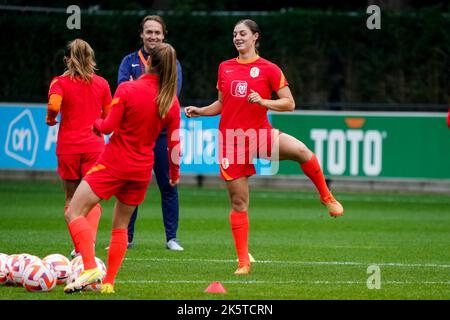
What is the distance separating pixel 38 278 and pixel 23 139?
42.9 feet

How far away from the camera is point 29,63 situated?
87.3 ft

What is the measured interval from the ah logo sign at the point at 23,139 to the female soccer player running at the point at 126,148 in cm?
1308

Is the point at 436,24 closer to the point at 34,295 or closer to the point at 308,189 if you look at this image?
the point at 308,189

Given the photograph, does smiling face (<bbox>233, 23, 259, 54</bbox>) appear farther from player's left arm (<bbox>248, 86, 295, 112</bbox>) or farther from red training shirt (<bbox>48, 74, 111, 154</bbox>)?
red training shirt (<bbox>48, 74, 111, 154</bbox>)

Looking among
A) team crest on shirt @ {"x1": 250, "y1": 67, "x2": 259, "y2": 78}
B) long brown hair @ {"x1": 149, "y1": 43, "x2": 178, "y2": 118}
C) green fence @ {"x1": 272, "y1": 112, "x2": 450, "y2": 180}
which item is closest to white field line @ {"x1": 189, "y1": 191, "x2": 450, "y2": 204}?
green fence @ {"x1": 272, "y1": 112, "x2": 450, "y2": 180}

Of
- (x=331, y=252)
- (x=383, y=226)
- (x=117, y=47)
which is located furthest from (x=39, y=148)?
(x=331, y=252)

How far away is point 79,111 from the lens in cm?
1201

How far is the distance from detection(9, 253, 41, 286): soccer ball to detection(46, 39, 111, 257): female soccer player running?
5.95 ft

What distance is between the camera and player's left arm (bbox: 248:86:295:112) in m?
10.8

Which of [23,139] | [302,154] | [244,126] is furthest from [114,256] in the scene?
[23,139]

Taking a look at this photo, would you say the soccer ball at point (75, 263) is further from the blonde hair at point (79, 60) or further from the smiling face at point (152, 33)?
the smiling face at point (152, 33)

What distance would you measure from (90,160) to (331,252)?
3260 mm

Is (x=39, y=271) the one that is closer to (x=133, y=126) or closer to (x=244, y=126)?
(x=133, y=126)

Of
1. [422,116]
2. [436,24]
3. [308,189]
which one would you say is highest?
[436,24]
